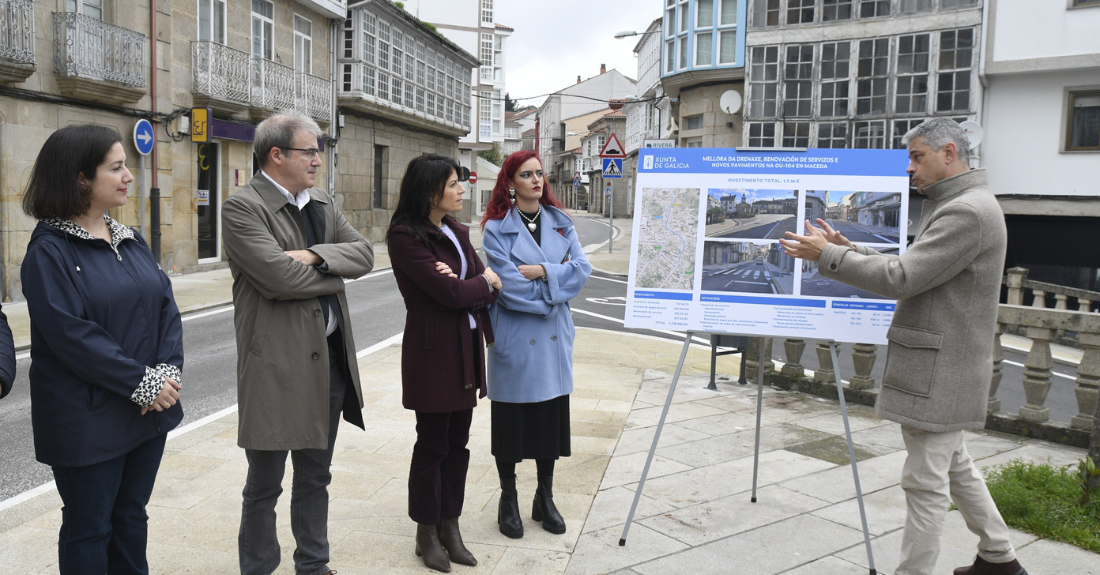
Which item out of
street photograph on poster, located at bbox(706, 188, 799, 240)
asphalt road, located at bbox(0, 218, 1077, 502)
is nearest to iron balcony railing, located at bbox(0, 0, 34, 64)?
asphalt road, located at bbox(0, 218, 1077, 502)

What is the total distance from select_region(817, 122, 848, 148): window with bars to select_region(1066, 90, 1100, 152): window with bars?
202 inches

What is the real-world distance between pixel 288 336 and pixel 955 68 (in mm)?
20747

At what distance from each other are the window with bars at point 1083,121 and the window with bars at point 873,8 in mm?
4861

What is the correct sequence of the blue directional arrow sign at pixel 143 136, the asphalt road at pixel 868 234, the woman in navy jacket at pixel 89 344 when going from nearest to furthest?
1. the woman in navy jacket at pixel 89 344
2. the asphalt road at pixel 868 234
3. the blue directional arrow sign at pixel 143 136

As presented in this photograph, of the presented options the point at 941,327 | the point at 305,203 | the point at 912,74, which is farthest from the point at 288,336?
the point at 912,74

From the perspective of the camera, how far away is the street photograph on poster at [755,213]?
385 centimetres

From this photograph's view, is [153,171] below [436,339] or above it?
above

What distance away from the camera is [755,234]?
3.90m

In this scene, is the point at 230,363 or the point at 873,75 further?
the point at 873,75

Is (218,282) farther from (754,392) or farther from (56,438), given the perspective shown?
(56,438)

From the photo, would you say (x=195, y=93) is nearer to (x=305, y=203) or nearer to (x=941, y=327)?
(x=305, y=203)

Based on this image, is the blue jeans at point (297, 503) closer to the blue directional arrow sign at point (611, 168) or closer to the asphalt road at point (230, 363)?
the asphalt road at point (230, 363)

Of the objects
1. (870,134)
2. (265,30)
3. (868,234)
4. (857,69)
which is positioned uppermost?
(265,30)

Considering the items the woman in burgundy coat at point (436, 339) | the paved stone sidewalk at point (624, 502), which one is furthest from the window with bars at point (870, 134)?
the woman in burgundy coat at point (436, 339)
